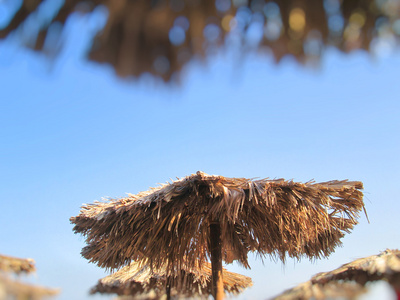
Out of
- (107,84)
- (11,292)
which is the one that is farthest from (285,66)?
(11,292)

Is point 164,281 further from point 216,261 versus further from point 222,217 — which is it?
point 222,217

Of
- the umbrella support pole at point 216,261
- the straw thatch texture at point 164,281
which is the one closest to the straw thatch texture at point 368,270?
the umbrella support pole at point 216,261

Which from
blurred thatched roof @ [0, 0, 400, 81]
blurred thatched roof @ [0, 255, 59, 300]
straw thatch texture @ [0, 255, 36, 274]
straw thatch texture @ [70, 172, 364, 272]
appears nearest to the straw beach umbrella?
straw thatch texture @ [70, 172, 364, 272]

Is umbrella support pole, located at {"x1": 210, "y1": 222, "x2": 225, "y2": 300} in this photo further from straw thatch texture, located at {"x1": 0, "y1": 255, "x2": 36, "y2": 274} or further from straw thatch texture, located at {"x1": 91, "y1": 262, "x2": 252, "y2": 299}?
straw thatch texture, located at {"x1": 0, "y1": 255, "x2": 36, "y2": 274}

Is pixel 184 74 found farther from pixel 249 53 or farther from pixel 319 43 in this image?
pixel 319 43

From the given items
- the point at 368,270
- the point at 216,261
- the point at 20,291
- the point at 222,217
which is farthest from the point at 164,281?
the point at 20,291
